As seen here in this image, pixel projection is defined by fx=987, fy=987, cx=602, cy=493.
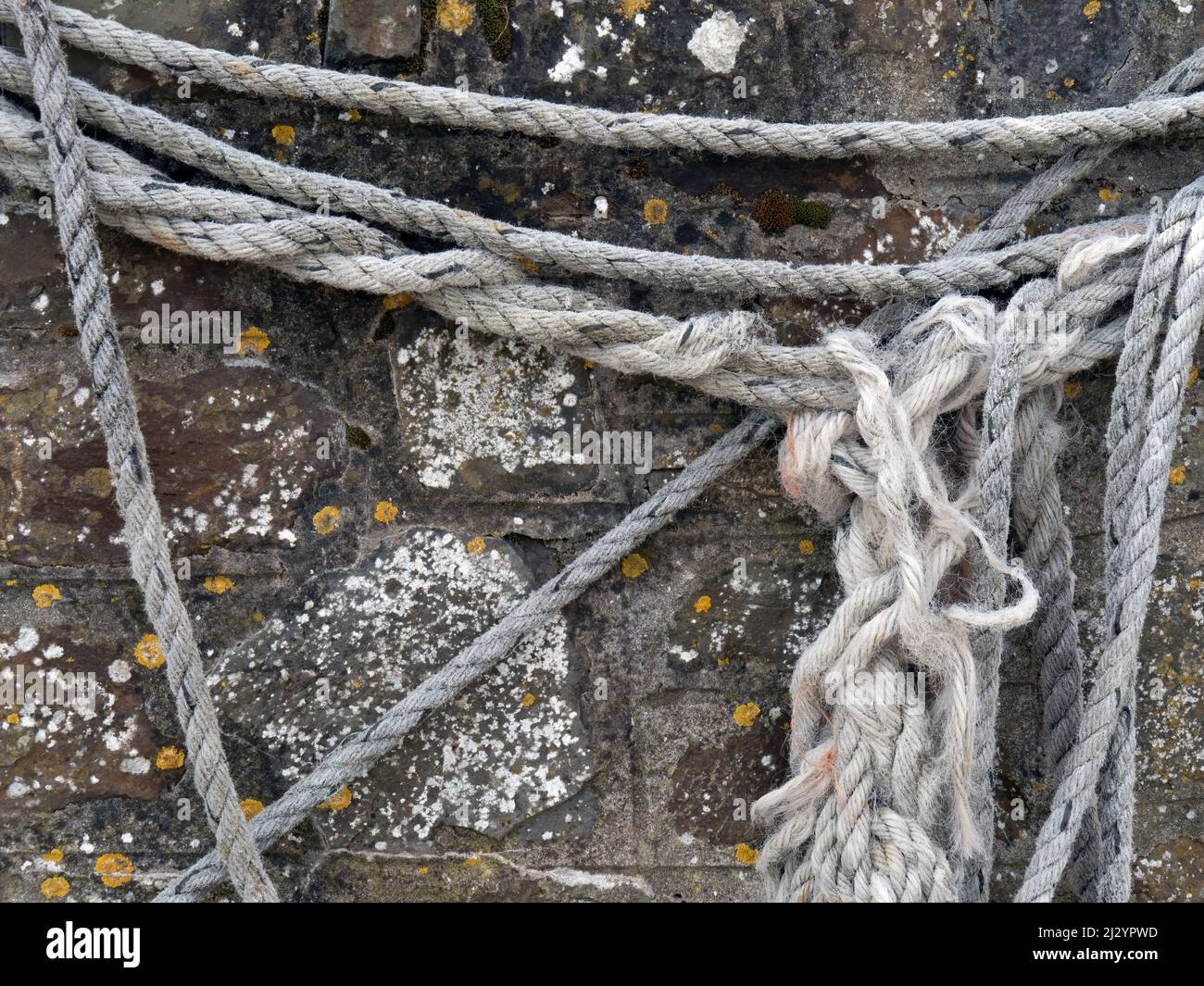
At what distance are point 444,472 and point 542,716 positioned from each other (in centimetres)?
43

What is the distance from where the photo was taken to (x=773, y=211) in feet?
5.25

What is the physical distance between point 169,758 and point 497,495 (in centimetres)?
68

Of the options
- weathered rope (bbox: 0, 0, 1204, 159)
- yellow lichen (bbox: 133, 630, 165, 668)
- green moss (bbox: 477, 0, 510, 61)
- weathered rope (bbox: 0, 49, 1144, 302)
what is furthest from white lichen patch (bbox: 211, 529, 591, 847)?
green moss (bbox: 477, 0, 510, 61)

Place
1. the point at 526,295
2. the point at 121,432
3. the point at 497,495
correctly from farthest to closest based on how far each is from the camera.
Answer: the point at 497,495 → the point at 526,295 → the point at 121,432

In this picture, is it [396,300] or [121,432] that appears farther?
[396,300]

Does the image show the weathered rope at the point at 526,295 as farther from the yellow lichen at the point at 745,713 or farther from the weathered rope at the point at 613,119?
the yellow lichen at the point at 745,713

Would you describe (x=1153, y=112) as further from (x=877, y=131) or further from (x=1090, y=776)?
(x=1090, y=776)

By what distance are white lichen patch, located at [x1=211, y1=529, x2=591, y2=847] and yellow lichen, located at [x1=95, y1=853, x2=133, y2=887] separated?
0.29 metres

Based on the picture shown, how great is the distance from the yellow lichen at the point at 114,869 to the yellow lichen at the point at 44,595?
1.37ft

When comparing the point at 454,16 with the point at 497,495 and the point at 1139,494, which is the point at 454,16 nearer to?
the point at 497,495

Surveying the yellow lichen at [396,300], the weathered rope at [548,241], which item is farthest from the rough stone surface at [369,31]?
the yellow lichen at [396,300]

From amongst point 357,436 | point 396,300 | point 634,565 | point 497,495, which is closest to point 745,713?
point 634,565

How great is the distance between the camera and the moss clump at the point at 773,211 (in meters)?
1.60

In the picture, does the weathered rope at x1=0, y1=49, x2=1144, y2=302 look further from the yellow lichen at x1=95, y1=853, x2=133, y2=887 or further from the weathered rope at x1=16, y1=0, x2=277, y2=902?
the yellow lichen at x1=95, y1=853, x2=133, y2=887
